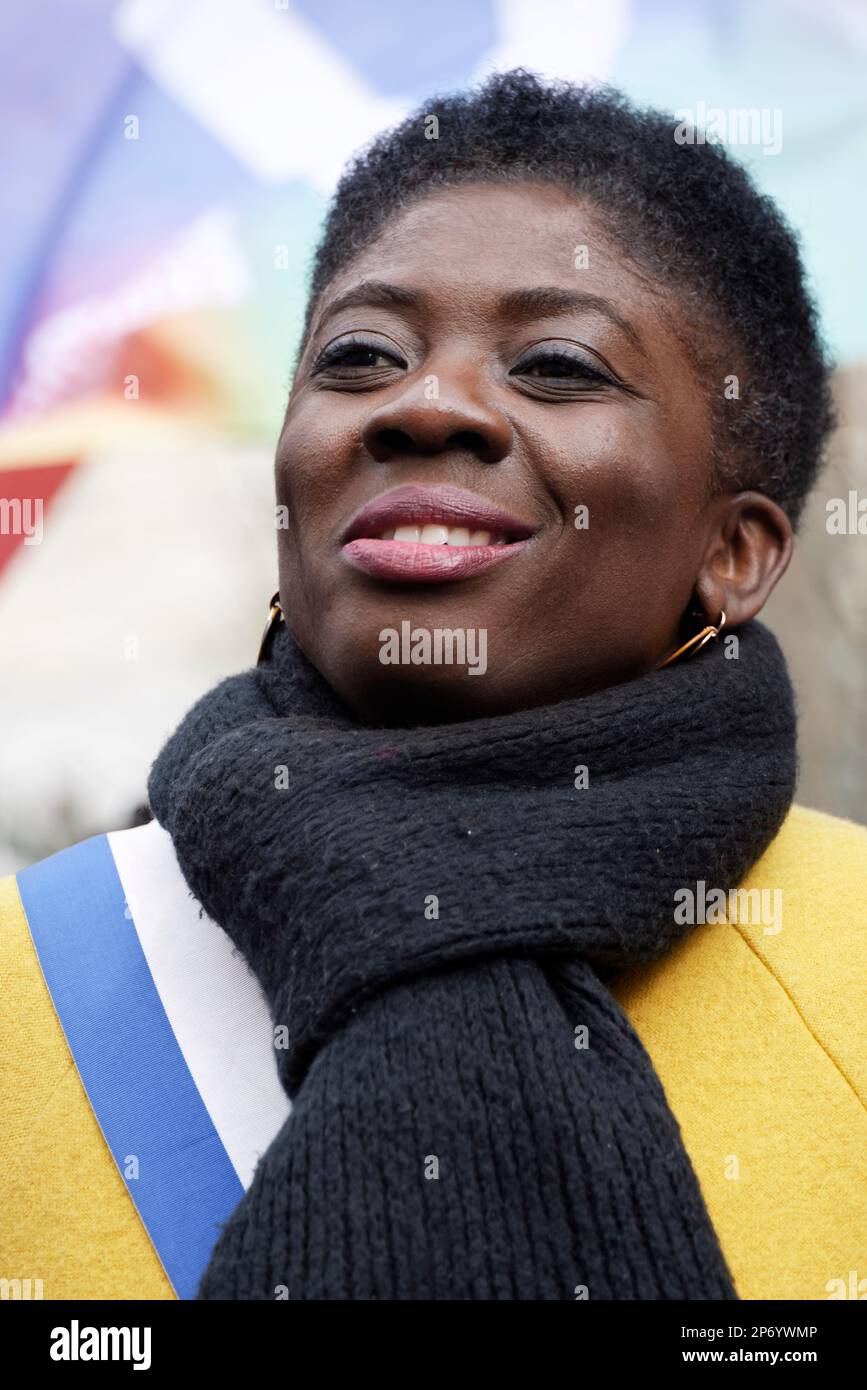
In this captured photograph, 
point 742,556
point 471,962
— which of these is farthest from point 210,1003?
point 742,556

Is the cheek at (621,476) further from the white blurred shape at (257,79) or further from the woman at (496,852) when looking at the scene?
the white blurred shape at (257,79)

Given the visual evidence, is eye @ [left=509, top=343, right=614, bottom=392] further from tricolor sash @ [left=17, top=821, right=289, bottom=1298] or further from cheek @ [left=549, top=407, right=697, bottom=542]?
tricolor sash @ [left=17, top=821, right=289, bottom=1298]

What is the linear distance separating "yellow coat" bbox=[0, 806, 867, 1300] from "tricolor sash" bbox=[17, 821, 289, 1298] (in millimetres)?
28

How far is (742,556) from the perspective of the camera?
6.76 feet

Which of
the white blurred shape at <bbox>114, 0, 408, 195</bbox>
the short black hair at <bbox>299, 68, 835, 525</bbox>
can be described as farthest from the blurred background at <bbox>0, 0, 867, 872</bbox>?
the short black hair at <bbox>299, 68, 835, 525</bbox>

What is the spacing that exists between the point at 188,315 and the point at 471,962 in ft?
7.92

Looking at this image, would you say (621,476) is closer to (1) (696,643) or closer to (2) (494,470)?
(2) (494,470)

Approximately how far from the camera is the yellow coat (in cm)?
150

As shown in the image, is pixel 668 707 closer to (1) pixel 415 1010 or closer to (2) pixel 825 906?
(2) pixel 825 906

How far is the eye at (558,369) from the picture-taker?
181cm

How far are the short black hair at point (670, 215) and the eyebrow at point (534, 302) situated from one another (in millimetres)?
132

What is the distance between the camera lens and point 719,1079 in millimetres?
1610

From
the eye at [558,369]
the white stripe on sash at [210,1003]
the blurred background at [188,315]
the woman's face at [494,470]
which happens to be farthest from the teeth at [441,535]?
the blurred background at [188,315]
